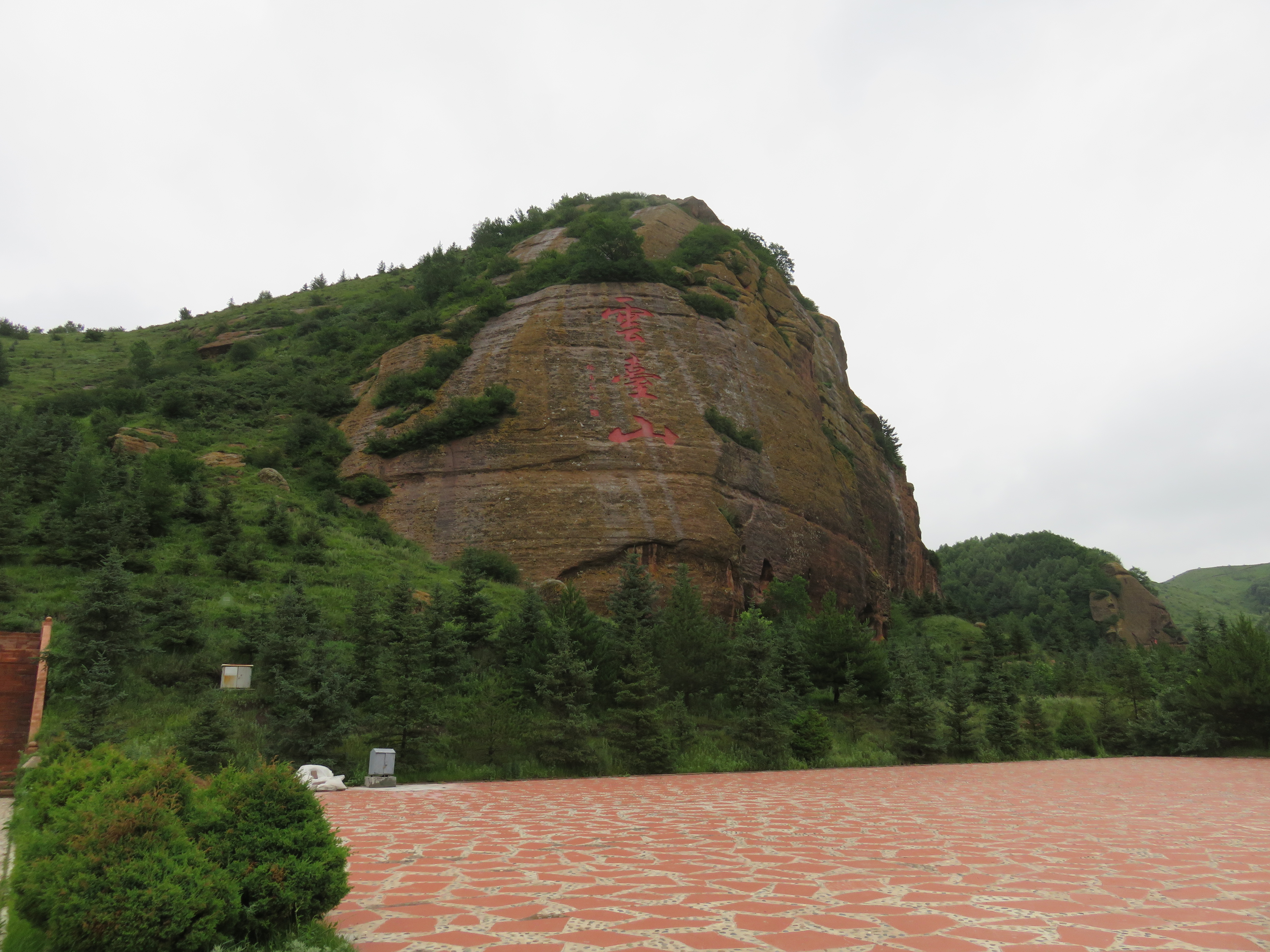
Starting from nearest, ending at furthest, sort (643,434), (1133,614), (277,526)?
(277,526), (643,434), (1133,614)

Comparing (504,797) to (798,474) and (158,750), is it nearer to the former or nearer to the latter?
(158,750)

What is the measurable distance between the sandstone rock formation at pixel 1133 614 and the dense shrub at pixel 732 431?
33839 mm

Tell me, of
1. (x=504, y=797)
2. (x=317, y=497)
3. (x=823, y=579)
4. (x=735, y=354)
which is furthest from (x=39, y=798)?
(x=735, y=354)

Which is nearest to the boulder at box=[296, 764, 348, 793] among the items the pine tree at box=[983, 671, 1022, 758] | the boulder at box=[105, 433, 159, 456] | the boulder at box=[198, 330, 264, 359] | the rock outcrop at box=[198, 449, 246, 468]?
the pine tree at box=[983, 671, 1022, 758]

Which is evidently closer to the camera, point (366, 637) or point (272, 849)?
point (272, 849)

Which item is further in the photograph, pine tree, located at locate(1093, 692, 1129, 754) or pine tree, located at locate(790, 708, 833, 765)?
pine tree, located at locate(1093, 692, 1129, 754)

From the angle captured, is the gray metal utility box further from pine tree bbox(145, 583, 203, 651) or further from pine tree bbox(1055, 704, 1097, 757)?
pine tree bbox(1055, 704, 1097, 757)

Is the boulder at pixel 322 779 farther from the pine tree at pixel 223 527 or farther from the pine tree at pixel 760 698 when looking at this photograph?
the pine tree at pixel 223 527

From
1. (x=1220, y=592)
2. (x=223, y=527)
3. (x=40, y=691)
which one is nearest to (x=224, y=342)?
(x=223, y=527)

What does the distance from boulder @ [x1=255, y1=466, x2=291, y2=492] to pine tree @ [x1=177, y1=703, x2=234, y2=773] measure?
52.2ft

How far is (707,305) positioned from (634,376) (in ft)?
20.1

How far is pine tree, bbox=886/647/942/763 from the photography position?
1661 cm

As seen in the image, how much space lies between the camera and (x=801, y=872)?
16.9 ft

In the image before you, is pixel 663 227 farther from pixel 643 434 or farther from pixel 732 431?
pixel 643 434
